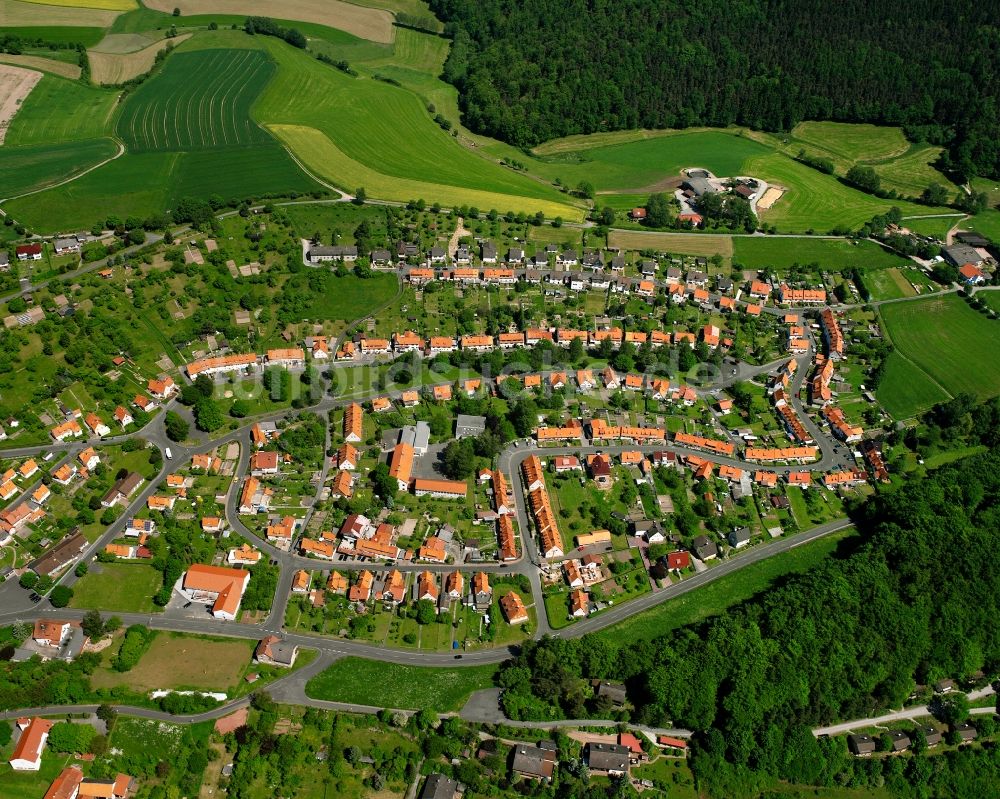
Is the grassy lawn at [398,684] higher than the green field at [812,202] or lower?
lower

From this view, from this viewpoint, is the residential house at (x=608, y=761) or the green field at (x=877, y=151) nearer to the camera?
the residential house at (x=608, y=761)

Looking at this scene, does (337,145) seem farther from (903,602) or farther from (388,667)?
(903,602)

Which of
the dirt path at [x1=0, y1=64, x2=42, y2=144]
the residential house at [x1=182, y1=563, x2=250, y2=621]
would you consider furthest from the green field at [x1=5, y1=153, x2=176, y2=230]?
the residential house at [x1=182, y1=563, x2=250, y2=621]

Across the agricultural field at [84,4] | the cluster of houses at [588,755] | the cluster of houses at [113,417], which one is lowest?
the cluster of houses at [588,755]

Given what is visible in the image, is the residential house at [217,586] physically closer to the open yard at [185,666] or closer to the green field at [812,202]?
the open yard at [185,666]

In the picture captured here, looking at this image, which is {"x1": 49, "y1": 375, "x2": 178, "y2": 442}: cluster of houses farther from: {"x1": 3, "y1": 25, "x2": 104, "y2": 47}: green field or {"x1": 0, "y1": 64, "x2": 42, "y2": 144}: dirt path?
{"x1": 3, "y1": 25, "x2": 104, "y2": 47}: green field

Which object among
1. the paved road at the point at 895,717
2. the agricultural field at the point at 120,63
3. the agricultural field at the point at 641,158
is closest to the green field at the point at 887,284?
the agricultural field at the point at 641,158

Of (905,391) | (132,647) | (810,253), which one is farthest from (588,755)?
(810,253)

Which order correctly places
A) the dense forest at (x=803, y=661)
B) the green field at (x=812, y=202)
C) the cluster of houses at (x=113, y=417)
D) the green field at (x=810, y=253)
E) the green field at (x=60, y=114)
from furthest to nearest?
1. the green field at (x=60, y=114)
2. the green field at (x=812, y=202)
3. the green field at (x=810, y=253)
4. the cluster of houses at (x=113, y=417)
5. the dense forest at (x=803, y=661)
